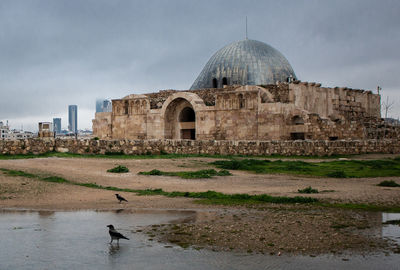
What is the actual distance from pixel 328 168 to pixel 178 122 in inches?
704

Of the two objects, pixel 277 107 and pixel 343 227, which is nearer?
pixel 343 227

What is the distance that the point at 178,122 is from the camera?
34375 millimetres

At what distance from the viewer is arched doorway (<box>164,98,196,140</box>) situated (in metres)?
33.8

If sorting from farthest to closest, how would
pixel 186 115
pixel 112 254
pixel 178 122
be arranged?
pixel 186 115 → pixel 178 122 → pixel 112 254

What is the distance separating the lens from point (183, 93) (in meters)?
32.6

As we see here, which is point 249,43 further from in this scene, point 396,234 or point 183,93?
point 396,234

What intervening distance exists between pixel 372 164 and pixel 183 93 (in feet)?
54.0

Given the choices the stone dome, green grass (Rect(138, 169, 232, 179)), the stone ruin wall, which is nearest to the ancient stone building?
the stone dome

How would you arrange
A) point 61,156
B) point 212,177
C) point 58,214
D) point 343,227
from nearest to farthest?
point 343,227 → point 58,214 → point 212,177 → point 61,156

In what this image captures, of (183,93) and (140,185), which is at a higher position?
(183,93)

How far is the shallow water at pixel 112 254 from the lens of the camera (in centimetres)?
590

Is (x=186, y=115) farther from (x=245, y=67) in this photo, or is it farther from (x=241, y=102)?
(x=245, y=67)

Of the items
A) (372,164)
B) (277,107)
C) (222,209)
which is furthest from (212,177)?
(277,107)

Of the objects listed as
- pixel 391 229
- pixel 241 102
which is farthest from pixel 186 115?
pixel 391 229
